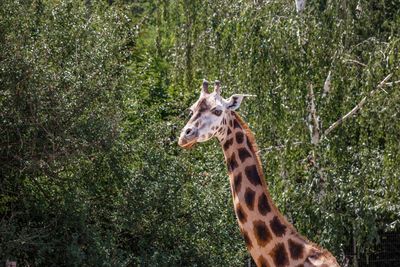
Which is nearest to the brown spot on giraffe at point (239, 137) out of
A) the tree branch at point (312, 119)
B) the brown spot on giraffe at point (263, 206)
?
the brown spot on giraffe at point (263, 206)

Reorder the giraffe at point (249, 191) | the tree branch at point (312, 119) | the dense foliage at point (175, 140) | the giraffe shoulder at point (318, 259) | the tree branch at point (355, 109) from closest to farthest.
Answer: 1. the giraffe shoulder at point (318, 259)
2. the giraffe at point (249, 191)
3. the dense foliage at point (175, 140)
4. the tree branch at point (355, 109)
5. the tree branch at point (312, 119)

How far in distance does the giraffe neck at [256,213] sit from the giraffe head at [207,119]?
0.10 m

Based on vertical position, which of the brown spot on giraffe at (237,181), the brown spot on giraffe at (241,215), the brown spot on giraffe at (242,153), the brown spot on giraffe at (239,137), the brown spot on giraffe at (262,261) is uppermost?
the brown spot on giraffe at (239,137)

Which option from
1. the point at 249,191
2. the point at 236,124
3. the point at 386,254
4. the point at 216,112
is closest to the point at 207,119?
the point at 216,112

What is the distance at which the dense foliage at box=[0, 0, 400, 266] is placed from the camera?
12492 millimetres

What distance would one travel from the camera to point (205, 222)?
13.7 meters

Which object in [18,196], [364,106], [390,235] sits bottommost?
[390,235]

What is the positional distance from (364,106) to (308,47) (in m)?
1.02

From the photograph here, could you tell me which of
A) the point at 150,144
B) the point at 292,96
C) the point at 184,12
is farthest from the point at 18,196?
the point at 184,12

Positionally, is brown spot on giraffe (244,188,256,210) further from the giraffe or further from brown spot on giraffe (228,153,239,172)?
brown spot on giraffe (228,153,239,172)


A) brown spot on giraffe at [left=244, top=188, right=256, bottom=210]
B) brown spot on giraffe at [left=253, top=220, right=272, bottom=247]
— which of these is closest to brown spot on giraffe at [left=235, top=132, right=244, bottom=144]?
brown spot on giraffe at [left=244, top=188, right=256, bottom=210]

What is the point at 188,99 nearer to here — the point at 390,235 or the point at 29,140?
the point at 390,235

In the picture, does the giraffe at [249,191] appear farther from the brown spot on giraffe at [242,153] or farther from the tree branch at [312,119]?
the tree branch at [312,119]

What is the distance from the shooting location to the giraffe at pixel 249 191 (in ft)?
30.6
